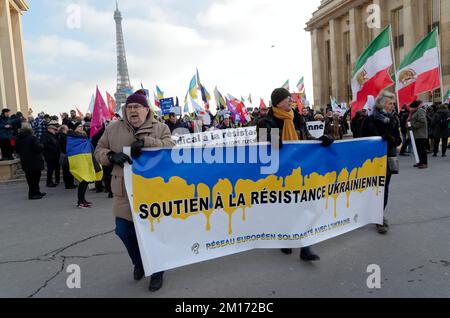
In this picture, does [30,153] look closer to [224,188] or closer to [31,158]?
[31,158]

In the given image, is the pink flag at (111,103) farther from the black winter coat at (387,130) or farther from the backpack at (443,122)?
the backpack at (443,122)

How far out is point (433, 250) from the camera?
13.3 ft

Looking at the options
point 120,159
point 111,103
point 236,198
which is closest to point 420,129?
point 236,198

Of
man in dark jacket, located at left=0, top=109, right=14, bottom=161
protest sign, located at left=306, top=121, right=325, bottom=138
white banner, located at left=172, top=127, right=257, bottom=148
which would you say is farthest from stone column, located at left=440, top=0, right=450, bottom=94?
man in dark jacket, located at left=0, top=109, right=14, bottom=161

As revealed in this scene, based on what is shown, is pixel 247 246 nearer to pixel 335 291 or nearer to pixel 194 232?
pixel 194 232

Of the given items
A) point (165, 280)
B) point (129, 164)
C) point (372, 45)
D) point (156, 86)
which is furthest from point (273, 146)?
point (156, 86)

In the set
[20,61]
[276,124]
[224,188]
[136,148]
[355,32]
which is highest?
[355,32]

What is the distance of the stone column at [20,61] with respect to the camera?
80.9 ft

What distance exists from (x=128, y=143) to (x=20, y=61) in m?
26.4

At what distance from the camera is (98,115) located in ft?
31.4

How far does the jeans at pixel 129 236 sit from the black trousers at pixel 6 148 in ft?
36.5

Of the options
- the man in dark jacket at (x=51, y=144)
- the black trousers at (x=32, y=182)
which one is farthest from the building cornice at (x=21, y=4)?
the black trousers at (x=32, y=182)
